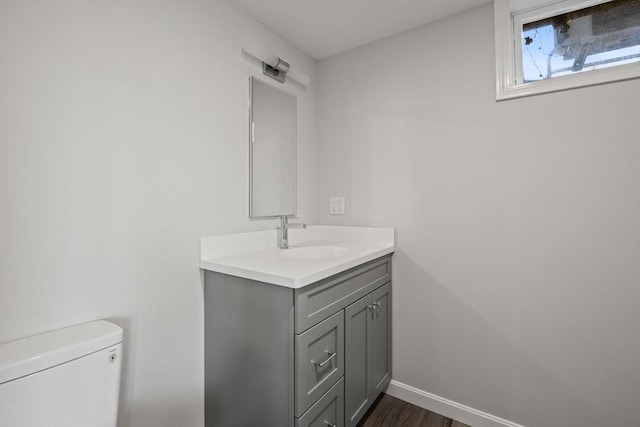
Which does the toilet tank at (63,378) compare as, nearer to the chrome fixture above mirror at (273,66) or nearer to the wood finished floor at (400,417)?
the wood finished floor at (400,417)

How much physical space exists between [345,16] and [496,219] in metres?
1.41

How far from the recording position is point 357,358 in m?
1.39

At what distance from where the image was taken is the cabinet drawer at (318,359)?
3.35 feet

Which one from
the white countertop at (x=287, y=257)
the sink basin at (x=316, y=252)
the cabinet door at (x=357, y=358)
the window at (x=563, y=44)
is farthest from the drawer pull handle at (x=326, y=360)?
the window at (x=563, y=44)

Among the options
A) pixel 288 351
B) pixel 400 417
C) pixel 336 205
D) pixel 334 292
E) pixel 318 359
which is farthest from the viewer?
pixel 336 205

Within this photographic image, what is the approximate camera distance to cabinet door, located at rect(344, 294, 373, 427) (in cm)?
131

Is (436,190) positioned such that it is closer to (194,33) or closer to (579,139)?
(579,139)

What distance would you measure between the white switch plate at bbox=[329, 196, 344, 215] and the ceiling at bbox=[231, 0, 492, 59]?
3.43 ft

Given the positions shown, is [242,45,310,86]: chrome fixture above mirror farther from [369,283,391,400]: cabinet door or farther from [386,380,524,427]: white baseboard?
[386,380,524,427]: white baseboard

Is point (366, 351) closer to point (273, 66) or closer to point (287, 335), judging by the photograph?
point (287, 335)

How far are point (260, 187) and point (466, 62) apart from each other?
53.6 inches

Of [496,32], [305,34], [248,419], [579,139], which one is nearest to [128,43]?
[305,34]

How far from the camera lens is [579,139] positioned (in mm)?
1299

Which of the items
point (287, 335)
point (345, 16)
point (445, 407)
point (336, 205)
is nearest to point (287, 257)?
point (287, 335)
